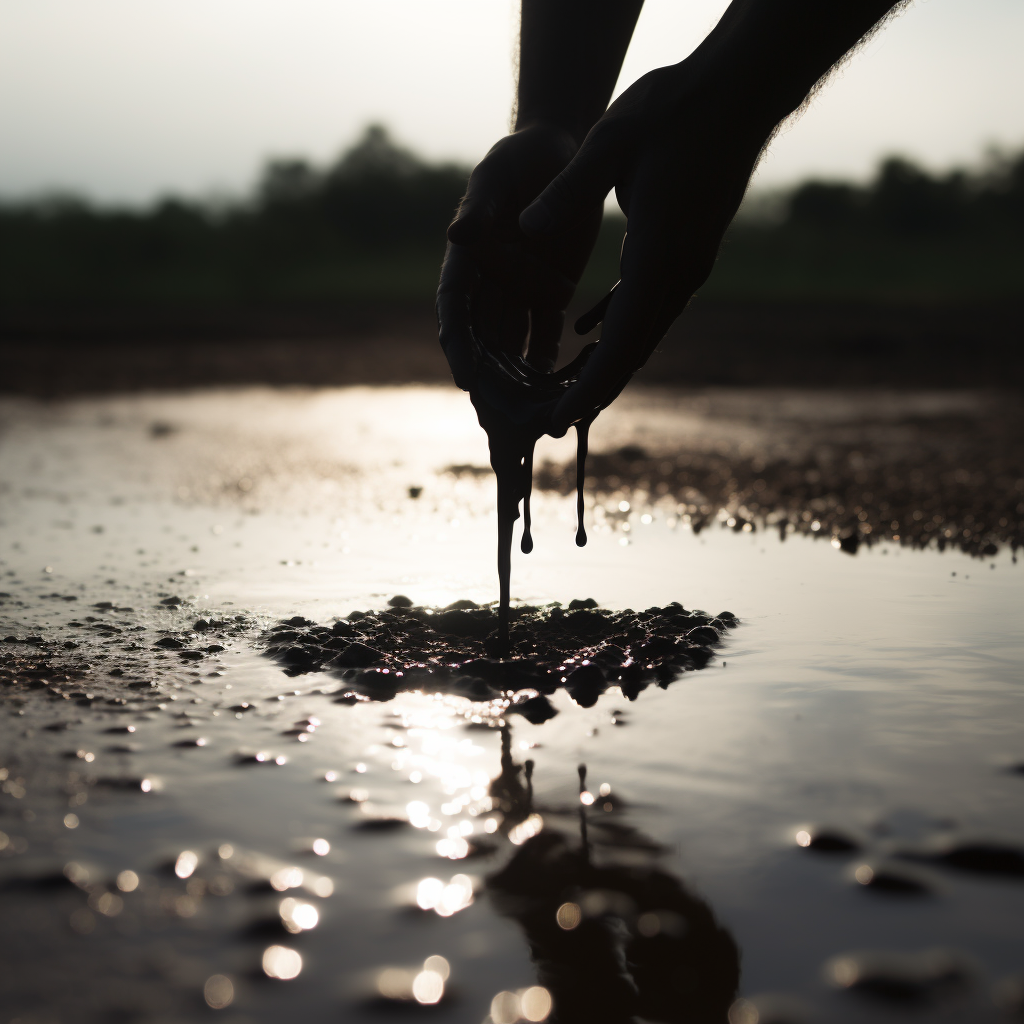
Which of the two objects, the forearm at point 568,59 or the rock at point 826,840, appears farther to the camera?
the forearm at point 568,59

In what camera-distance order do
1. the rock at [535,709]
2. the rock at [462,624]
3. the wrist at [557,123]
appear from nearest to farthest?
the rock at [535,709] < the rock at [462,624] < the wrist at [557,123]

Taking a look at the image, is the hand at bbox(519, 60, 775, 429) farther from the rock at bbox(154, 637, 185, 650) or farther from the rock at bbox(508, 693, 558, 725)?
the rock at bbox(154, 637, 185, 650)

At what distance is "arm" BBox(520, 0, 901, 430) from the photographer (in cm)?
225

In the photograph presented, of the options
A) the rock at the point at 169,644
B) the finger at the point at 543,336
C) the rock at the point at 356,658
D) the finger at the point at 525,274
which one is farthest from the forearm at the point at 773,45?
the rock at the point at 169,644

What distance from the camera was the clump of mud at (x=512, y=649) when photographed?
240cm

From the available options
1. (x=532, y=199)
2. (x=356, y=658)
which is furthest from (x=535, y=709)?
(x=532, y=199)

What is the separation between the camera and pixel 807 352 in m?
14.3

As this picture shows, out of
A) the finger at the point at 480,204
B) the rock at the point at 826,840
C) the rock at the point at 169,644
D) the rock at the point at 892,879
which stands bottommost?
the rock at the point at 892,879

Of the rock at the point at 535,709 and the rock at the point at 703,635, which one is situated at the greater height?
the rock at the point at 703,635

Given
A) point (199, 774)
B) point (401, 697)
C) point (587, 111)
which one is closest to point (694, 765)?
point (401, 697)

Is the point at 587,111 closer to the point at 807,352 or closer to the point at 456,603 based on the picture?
the point at 456,603

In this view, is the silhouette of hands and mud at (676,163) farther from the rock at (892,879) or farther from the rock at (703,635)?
the rock at (892,879)

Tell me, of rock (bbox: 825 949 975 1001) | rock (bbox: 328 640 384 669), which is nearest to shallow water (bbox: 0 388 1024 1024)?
rock (bbox: 825 949 975 1001)

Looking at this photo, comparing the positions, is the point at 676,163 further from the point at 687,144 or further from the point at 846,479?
the point at 846,479
